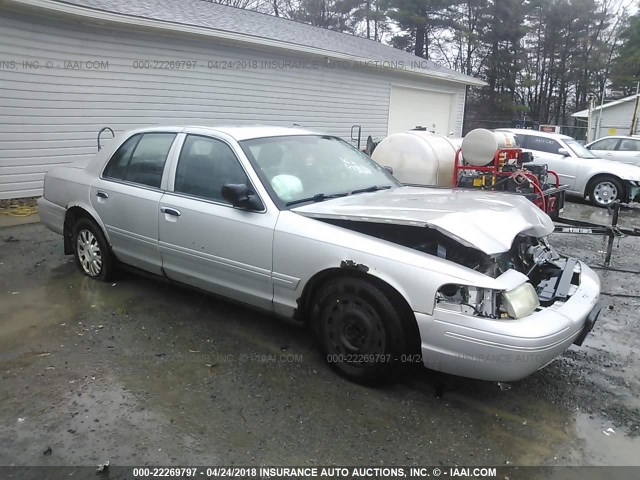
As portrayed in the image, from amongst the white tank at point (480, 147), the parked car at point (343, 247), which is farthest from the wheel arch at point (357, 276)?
the white tank at point (480, 147)

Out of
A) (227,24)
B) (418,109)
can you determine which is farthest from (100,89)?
(418,109)

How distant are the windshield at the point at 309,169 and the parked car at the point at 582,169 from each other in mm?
7835

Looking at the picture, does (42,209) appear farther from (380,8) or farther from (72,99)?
(380,8)

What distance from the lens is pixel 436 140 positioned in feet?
27.0

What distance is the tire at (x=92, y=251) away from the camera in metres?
4.67

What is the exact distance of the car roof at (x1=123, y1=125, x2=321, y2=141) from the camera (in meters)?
3.88

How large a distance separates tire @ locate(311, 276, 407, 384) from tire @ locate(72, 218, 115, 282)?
2.41 m

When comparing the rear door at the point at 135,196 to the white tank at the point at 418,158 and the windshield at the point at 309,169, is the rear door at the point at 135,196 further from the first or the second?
the white tank at the point at 418,158

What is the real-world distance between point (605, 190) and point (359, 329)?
384 inches

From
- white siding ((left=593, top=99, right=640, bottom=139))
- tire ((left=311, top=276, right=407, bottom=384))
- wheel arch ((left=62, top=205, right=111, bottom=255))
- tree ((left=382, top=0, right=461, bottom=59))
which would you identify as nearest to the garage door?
wheel arch ((left=62, top=205, right=111, bottom=255))

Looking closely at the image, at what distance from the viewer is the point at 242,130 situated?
13.1 ft

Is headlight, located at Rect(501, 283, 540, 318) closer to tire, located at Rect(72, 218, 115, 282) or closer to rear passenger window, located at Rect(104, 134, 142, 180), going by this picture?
rear passenger window, located at Rect(104, 134, 142, 180)

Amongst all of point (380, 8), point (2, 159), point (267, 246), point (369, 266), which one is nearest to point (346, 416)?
point (369, 266)

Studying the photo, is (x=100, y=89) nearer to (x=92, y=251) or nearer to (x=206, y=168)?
(x=92, y=251)
